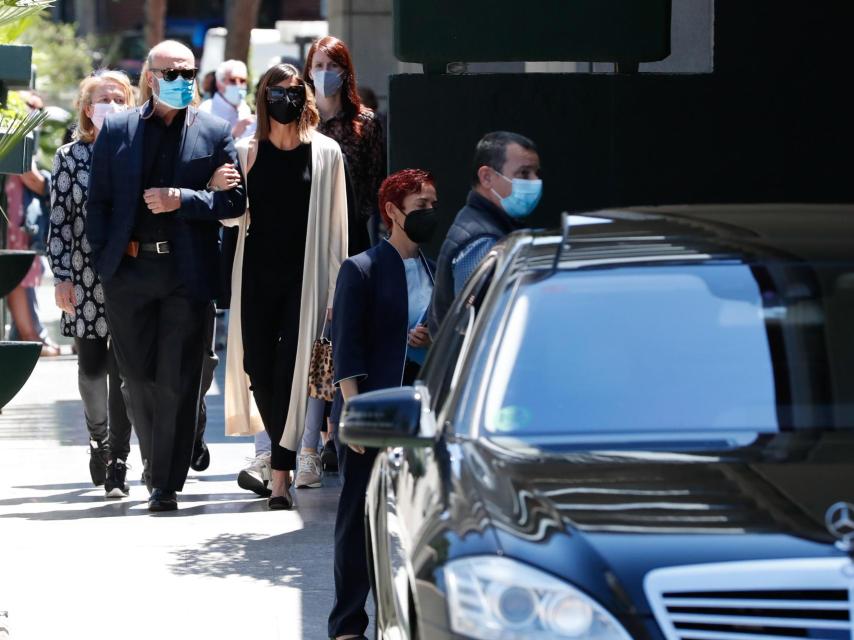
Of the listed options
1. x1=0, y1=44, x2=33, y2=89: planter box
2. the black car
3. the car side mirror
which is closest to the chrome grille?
the black car

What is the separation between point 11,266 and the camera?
696 cm

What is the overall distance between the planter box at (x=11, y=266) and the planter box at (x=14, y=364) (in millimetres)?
230

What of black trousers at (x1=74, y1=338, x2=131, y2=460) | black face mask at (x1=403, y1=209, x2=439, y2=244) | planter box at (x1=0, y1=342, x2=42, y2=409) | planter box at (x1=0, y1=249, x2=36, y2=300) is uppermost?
black face mask at (x1=403, y1=209, x2=439, y2=244)

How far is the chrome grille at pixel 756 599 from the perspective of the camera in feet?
11.8

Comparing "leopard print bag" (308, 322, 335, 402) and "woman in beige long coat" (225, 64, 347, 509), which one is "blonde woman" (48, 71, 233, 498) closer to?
"woman in beige long coat" (225, 64, 347, 509)

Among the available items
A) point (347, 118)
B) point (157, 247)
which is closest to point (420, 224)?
point (157, 247)

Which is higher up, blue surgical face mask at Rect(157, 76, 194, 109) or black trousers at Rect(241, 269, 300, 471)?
blue surgical face mask at Rect(157, 76, 194, 109)

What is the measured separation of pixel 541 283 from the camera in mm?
4734

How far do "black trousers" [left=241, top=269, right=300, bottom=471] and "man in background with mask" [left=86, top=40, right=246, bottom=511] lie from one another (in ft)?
0.70

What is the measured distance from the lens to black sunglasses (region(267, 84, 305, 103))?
29.3 feet

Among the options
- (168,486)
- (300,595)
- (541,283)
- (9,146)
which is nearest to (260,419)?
(168,486)

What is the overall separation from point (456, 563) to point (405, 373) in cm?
298

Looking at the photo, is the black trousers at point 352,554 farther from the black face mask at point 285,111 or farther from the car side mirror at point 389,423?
the black face mask at point 285,111

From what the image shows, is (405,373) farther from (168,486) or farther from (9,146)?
(168,486)
